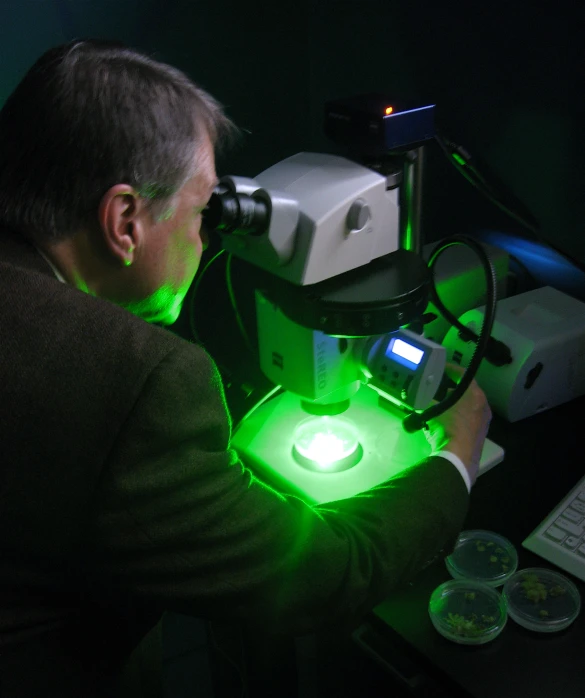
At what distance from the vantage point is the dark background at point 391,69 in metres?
1.38

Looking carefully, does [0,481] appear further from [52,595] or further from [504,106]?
[504,106]

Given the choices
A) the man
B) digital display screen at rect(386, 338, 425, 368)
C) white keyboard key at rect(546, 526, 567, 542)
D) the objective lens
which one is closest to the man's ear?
the man

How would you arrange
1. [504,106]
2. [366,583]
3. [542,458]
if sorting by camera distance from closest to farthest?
[366,583] → [542,458] → [504,106]

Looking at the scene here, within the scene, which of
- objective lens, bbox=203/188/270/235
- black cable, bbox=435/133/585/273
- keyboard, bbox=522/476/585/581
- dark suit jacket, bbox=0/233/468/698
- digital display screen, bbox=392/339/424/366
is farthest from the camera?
black cable, bbox=435/133/585/273

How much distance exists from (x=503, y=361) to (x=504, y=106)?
1.78ft

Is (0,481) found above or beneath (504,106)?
beneath

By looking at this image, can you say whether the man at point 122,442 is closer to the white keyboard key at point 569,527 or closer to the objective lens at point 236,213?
the objective lens at point 236,213

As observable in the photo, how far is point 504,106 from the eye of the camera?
150 cm

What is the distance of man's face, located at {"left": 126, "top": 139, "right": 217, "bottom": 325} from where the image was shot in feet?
3.03

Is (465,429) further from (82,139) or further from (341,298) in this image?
(82,139)

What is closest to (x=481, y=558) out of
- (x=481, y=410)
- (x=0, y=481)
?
(x=481, y=410)

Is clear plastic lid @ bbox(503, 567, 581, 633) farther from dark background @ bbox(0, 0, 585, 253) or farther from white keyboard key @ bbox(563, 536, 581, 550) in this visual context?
dark background @ bbox(0, 0, 585, 253)

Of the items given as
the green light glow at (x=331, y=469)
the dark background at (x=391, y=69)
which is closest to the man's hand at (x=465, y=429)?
the green light glow at (x=331, y=469)

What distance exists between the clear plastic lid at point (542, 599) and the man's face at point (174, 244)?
0.64m
